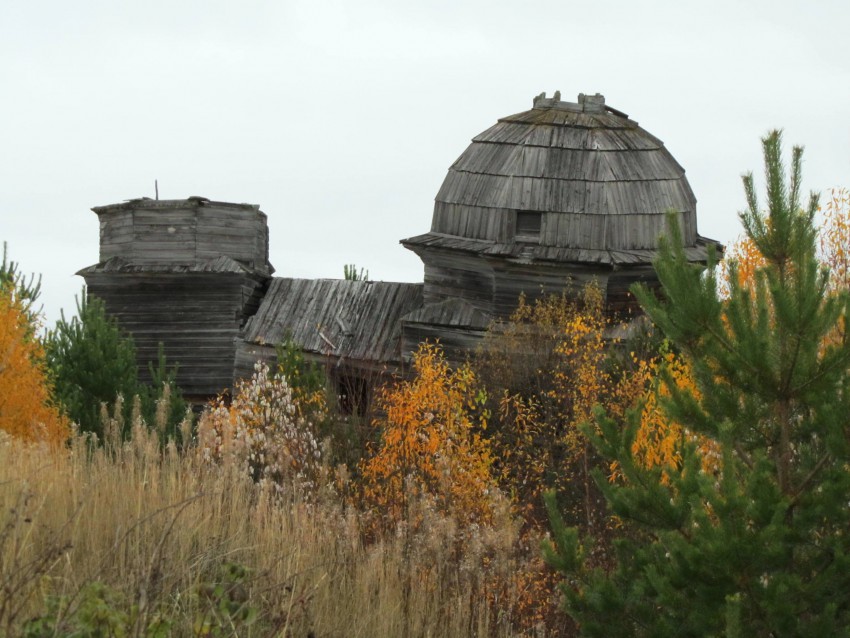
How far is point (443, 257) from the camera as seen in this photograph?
26203 millimetres

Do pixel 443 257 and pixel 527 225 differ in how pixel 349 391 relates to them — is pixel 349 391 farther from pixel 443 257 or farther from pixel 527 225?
pixel 527 225

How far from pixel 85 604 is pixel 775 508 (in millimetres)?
4312

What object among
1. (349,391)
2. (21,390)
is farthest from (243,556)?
(349,391)

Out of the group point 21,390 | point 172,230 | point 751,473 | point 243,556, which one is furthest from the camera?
point 172,230

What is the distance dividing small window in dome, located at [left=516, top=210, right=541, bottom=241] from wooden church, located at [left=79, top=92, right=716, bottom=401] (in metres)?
0.02

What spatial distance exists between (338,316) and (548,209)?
5235mm

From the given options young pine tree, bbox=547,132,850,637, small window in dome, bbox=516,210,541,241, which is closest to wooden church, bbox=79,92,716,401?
small window in dome, bbox=516,210,541,241

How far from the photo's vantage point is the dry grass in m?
8.59

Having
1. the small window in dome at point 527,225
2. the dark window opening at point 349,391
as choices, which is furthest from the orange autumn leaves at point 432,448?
the dark window opening at point 349,391

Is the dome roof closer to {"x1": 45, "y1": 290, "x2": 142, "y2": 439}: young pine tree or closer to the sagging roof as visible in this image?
the sagging roof

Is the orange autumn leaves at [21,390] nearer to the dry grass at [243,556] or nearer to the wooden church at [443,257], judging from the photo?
the wooden church at [443,257]

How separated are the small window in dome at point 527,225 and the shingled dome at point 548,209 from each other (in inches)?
0.7

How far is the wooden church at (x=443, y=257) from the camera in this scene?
2531cm

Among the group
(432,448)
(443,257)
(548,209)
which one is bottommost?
(432,448)
